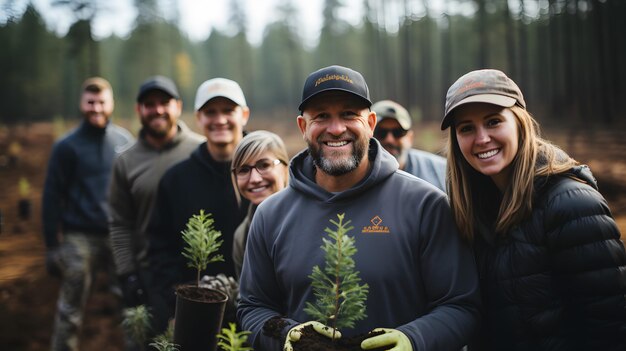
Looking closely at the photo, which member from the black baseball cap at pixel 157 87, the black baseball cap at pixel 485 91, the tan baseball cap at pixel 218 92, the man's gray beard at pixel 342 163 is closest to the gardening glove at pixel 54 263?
the black baseball cap at pixel 157 87

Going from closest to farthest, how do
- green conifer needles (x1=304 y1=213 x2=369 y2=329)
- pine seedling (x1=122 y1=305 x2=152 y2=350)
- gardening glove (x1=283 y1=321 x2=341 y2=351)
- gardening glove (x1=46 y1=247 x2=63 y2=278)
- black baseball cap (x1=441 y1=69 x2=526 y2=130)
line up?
green conifer needles (x1=304 y1=213 x2=369 y2=329) < gardening glove (x1=283 y1=321 x2=341 y2=351) < black baseball cap (x1=441 y1=69 x2=526 y2=130) < pine seedling (x1=122 y1=305 x2=152 y2=350) < gardening glove (x1=46 y1=247 x2=63 y2=278)

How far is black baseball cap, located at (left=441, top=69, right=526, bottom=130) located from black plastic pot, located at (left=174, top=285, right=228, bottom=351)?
66.2 inches

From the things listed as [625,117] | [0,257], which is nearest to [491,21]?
[625,117]

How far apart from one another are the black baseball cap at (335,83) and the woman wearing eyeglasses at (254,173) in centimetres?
106

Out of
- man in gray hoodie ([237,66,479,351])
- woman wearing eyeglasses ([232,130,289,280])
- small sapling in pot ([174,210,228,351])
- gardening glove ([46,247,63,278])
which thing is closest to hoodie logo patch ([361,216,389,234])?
man in gray hoodie ([237,66,479,351])

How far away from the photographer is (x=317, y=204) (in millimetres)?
2893

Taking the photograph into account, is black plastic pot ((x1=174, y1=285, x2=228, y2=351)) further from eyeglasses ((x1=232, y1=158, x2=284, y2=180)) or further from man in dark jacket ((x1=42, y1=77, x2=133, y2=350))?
man in dark jacket ((x1=42, y1=77, x2=133, y2=350))

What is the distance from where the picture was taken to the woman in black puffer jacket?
2379mm

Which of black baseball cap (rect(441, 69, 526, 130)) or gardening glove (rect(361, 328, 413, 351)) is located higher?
black baseball cap (rect(441, 69, 526, 130))

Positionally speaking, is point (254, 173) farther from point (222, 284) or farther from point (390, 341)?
point (390, 341)

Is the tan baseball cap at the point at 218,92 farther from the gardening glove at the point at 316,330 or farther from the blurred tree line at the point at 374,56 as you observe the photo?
the blurred tree line at the point at 374,56

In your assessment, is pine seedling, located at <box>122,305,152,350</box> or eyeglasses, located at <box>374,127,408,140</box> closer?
pine seedling, located at <box>122,305,152,350</box>

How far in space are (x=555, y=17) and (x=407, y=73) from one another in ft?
38.2

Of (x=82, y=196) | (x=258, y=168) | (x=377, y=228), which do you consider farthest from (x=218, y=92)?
(x=82, y=196)
